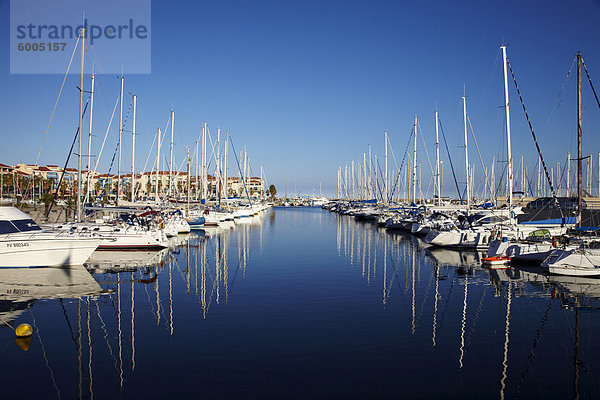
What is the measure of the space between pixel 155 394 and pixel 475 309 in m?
11.6

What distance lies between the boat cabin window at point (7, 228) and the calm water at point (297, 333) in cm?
274

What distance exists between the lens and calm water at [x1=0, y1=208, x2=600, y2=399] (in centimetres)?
964

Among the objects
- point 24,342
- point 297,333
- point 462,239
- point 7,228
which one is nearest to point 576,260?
point 462,239

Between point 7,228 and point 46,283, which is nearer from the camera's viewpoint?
point 46,283

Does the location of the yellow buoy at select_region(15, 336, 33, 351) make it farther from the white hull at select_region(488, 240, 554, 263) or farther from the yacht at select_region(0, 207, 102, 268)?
the white hull at select_region(488, 240, 554, 263)

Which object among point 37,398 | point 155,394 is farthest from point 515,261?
point 37,398

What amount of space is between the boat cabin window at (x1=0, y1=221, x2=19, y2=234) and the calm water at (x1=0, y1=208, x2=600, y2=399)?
108 inches

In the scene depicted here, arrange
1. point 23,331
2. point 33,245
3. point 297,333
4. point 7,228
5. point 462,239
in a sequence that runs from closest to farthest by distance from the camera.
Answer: point 23,331
point 297,333
point 33,245
point 7,228
point 462,239

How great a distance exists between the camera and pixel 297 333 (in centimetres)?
1316

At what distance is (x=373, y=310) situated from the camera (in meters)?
16.1

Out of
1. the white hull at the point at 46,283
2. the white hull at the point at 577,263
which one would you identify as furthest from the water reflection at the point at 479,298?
the white hull at the point at 46,283

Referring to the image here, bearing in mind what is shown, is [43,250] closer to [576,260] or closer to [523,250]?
[523,250]

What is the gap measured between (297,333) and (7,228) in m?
17.2

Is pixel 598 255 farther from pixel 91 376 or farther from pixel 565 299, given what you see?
pixel 91 376
